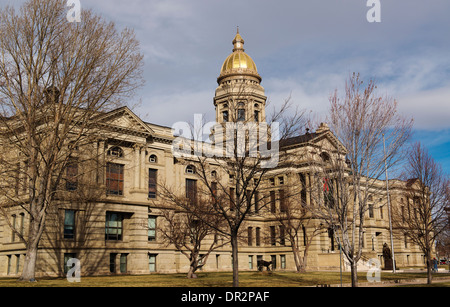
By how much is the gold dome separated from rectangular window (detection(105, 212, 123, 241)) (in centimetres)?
3896

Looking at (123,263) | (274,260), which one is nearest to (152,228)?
(123,263)

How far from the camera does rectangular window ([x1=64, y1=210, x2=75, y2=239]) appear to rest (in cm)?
4444

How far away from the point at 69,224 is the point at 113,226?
4761mm

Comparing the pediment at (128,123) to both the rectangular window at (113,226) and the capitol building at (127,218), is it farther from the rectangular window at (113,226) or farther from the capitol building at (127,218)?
the rectangular window at (113,226)

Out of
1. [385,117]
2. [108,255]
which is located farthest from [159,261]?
[385,117]

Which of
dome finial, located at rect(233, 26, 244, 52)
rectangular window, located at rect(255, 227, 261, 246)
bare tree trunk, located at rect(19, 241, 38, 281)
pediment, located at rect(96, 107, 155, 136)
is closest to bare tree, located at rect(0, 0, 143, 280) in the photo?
bare tree trunk, located at rect(19, 241, 38, 281)

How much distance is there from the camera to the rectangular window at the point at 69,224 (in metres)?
44.4

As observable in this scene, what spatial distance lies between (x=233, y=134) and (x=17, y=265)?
92.3 feet

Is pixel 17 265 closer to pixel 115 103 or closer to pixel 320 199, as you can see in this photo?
pixel 115 103

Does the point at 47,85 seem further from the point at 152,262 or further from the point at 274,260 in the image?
the point at 274,260

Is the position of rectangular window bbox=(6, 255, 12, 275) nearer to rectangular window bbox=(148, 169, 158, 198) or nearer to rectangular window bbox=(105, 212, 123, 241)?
rectangular window bbox=(105, 212, 123, 241)

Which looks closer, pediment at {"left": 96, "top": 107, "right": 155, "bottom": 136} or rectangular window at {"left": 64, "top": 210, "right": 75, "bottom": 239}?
rectangular window at {"left": 64, "top": 210, "right": 75, "bottom": 239}

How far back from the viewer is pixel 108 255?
45.9 meters

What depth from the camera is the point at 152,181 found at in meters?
52.6
